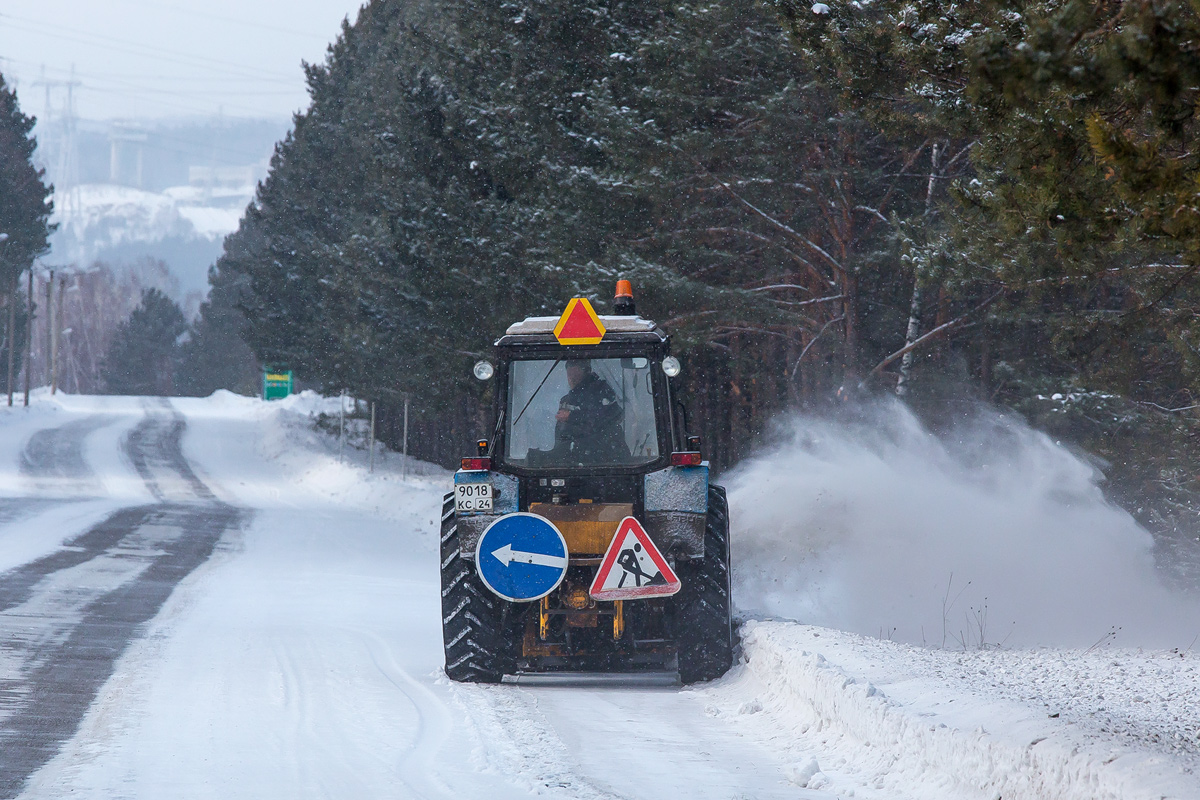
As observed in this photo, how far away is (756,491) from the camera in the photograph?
13.6 m

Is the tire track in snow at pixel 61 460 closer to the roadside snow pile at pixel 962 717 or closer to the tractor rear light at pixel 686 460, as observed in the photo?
the tractor rear light at pixel 686 460

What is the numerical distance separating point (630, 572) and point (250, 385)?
247 feet

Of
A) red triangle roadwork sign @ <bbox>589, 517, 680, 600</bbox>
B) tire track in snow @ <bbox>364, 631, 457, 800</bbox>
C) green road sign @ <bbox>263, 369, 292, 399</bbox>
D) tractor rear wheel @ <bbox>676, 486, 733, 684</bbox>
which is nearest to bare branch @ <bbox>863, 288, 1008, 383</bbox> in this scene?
tractor rear wheel @ <bbox>676, 486, 733, 684</bbox>

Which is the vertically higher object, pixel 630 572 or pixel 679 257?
pixel 679 257

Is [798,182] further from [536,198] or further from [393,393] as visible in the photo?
[393,393]

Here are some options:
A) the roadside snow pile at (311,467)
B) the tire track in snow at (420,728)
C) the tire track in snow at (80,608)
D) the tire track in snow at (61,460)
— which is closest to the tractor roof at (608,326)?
the tire track in snow at (420,728)

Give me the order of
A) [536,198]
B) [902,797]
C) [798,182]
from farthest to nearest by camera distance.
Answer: [536,198], [798,182], [902,797]

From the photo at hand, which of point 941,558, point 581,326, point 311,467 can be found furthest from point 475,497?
point 311,467

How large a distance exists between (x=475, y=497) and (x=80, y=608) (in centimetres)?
542

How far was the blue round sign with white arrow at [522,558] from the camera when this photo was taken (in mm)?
7828

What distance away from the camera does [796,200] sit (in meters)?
18.7

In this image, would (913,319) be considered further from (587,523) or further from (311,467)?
(311,467)

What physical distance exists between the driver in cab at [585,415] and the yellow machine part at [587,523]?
46 cm

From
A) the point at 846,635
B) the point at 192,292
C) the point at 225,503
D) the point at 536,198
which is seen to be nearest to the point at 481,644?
the point at 846,635
